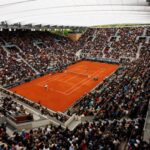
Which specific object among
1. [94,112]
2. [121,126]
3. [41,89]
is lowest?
[41,89]

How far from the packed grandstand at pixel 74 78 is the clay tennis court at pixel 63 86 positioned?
0.11 m

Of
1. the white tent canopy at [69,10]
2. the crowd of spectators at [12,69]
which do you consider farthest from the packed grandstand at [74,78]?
the white tent canopy at [69,10]

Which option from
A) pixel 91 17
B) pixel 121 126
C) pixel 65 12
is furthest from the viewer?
pixel 91 17

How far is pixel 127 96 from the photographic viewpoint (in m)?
20.4

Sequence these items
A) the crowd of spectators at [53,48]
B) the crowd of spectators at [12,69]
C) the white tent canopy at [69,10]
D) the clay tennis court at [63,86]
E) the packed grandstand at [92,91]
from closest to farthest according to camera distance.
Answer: the packed grandstand at [92,91] < the white tent canopy at [69,10] < the clay tennis court at [63,86] < the crowd of spectators at [12,69] < the crowd of spectators at [53,48]

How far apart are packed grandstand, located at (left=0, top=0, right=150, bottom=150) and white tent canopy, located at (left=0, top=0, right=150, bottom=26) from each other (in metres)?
0.11

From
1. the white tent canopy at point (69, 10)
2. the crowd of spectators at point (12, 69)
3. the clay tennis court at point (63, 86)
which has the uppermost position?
the white tent canopy at point (69, 10)

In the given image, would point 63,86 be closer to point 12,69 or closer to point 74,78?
point 74,78

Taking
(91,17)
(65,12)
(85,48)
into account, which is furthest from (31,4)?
(85,48)

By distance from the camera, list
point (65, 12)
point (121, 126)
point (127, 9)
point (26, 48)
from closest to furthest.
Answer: point (121, 126) < point (127, 9) < point (65, 12) < point (26, 48)

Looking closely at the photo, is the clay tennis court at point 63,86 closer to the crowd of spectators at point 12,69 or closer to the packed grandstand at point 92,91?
the crowd of spectators at point 12,69

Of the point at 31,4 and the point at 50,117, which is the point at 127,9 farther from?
the point at 50,117

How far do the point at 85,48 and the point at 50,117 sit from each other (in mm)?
40723

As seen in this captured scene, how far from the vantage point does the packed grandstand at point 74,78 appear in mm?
13867
